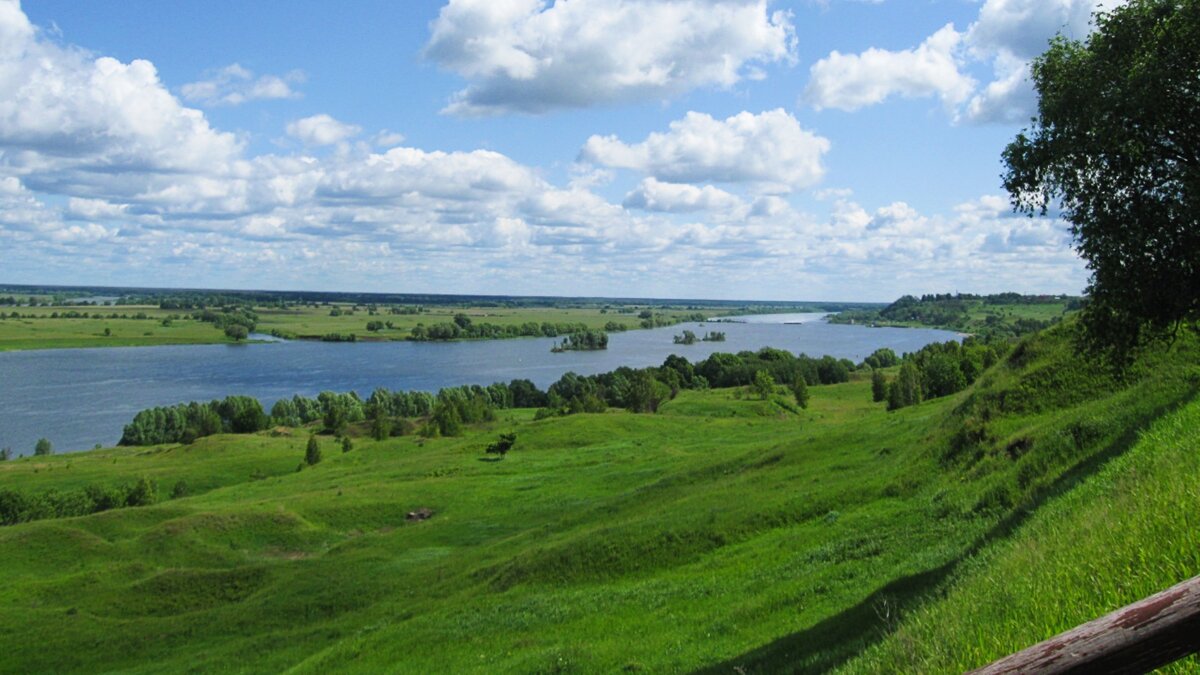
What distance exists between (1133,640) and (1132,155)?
14966 mm

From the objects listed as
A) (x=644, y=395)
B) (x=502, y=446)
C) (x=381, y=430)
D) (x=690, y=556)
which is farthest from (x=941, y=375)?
(x=690, y=556)

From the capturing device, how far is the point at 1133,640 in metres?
3.56

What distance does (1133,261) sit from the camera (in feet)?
52.2

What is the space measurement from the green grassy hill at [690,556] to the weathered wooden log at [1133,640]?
138 inches

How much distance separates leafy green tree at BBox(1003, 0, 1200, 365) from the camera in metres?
14.7

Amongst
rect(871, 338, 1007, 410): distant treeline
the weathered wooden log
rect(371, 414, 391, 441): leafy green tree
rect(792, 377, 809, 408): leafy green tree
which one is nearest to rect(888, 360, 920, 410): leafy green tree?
rect(871, 338, 1007, 410): distant treeline

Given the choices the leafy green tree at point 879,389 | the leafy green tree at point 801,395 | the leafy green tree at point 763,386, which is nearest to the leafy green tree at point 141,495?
the leafy green tree at point 763,386

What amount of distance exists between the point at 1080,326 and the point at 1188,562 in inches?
565

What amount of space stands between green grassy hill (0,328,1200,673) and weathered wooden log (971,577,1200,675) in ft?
11.5

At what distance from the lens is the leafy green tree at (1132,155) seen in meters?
14.7

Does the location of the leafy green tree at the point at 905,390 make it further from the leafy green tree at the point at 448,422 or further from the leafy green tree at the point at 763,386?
the leafy green tree at the point at 448,422

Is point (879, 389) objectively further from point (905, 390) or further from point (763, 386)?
point (905, 390)

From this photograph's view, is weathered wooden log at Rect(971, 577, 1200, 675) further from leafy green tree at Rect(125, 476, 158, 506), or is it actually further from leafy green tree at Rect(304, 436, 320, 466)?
leafy green tree at Rect(304, 436, 320, 466)

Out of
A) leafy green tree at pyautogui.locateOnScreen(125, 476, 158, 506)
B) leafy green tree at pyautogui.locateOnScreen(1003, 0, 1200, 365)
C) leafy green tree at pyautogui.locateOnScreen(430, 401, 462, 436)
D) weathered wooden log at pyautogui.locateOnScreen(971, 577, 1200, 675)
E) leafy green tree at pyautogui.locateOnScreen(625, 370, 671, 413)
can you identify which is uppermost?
leafy green tree at pyautogui.locateOnScreen(1003, 0, 1200, 365)
